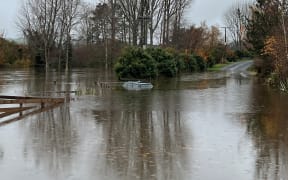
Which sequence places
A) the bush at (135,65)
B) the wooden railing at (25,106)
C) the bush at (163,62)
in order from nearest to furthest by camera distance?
the wooden railing at (25,106) → the bush at (135,65) → the bush at (163,62)

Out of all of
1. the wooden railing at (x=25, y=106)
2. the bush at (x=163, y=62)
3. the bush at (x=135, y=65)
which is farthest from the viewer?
the bush at (x=163, y=62)

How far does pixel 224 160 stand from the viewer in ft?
30.6

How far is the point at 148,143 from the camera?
1113 cm

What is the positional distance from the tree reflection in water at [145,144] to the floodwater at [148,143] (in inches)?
0.7

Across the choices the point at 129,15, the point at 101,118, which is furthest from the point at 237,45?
the point at 101,118

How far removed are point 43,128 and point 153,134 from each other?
317cm

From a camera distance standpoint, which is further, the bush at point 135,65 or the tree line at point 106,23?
the tree line at point 106,23

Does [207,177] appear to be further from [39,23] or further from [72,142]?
[39,23]

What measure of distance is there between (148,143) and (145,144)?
0.51 feet

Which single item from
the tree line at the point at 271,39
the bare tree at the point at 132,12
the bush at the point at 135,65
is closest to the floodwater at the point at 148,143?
the tree line at the point at 271,39

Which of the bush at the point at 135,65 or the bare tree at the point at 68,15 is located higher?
the bare tree at the point at 68,15

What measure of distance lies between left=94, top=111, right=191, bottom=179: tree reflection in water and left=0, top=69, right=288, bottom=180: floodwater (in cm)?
2

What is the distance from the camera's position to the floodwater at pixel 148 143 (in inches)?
330

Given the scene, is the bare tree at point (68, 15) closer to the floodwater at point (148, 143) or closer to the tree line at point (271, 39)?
the tree line at point (271, 39)
